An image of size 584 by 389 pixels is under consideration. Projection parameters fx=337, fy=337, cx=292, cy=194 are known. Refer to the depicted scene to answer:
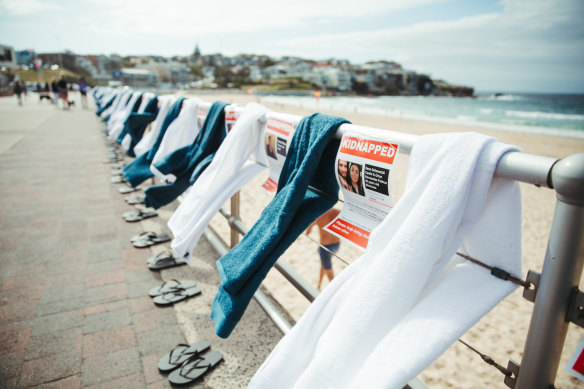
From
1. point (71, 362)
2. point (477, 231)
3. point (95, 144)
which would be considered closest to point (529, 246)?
point (477, 231)

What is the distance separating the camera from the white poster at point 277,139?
5.43 feet

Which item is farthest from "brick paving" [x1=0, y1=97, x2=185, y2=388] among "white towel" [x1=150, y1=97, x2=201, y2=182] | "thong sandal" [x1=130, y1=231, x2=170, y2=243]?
"white towel" [x1=150, y1=97, x2=201, y2=182]

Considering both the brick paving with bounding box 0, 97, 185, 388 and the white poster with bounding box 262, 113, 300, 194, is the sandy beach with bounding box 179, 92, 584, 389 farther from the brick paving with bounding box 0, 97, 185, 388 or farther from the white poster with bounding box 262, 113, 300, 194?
the brick paving with bounding box 0, 97, 185, 388

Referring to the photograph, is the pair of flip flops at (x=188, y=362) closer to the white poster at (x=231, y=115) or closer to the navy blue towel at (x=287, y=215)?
the navy blue towel at (x=287, y=215)

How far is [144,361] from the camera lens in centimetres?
200

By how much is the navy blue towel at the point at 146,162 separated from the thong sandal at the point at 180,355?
5.49ft

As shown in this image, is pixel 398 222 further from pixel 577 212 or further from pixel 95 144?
pixel 95 144

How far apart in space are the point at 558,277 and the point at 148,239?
3.47 meters

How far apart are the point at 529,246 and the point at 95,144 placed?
32.9 feet

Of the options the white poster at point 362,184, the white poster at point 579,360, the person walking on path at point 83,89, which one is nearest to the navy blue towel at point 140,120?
the white poster at point 362,184

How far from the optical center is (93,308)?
247 centimetres

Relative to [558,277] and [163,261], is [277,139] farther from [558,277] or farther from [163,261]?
[163,261]

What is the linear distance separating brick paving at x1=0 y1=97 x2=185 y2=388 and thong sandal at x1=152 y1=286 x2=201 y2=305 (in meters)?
0.06

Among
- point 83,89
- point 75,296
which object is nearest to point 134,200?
point 75,296
